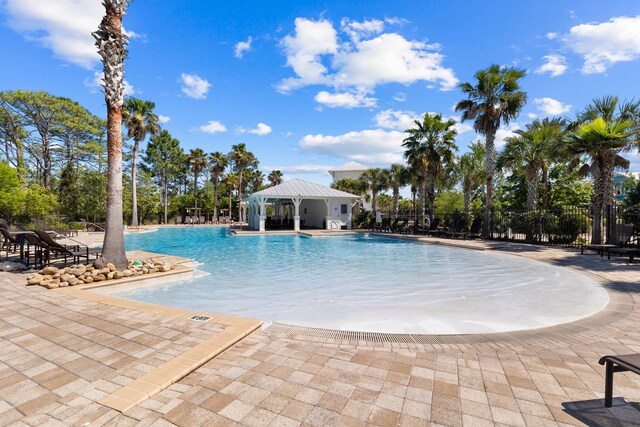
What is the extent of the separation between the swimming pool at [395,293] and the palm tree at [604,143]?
5.15 meters

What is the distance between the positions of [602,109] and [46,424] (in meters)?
19.9

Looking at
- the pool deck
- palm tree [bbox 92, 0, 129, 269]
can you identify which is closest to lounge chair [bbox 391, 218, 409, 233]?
the pool deck

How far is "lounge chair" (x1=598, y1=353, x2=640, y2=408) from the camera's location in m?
2.07

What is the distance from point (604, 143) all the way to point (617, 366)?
1335cm

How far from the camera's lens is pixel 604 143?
11797 millimetres

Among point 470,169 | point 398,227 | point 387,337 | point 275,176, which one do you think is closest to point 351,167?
point 275,176

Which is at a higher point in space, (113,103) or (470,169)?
(470,169)

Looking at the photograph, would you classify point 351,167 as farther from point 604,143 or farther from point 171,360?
point 171,360

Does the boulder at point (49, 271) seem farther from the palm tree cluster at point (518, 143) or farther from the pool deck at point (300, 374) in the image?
the palm tree cluster at point (518, 143)

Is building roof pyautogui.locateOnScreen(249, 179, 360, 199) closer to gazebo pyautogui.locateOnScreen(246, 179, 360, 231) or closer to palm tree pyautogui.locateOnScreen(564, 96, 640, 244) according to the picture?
gazebo pyautogui.locateOnScreen(246, 179, 360, 231)

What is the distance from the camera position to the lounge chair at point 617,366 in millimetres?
2074

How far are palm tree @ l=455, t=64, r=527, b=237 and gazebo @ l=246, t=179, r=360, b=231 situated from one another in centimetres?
1047

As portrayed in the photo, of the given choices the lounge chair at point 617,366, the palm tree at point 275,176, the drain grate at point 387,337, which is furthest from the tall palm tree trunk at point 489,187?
the palm tree at point 275,176

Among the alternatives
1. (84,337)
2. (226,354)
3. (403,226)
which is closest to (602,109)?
(403,226)
